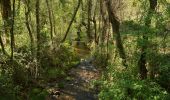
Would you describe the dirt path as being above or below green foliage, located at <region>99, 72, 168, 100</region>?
below

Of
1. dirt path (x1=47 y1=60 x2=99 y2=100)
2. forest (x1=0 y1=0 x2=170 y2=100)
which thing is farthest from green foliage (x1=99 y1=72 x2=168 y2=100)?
dirt path (x1=47 y1=60 x2=99 y2=100)

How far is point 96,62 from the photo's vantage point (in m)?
28.8

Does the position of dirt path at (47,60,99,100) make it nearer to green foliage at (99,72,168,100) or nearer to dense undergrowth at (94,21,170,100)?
dense undergrowth at (94,21,170,100)

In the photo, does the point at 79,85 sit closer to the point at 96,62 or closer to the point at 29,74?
the point at 29,74

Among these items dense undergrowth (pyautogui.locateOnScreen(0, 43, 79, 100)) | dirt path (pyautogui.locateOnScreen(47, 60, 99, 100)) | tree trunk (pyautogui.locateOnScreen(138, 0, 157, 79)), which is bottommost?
dirt path (pyautogui.locateOnScreen(47, 60, 99, 100))

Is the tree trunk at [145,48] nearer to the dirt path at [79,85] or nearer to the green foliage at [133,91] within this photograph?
the green foliage at [133,91]

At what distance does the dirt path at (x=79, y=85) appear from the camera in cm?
2086

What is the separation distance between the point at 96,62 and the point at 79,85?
18.5 feet

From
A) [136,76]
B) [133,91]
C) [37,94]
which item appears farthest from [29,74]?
[133,91]

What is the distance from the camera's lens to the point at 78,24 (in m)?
47.1

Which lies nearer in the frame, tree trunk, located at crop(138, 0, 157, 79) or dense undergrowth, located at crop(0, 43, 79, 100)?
tree trunk, located at crop(138, 0, 157, 79)

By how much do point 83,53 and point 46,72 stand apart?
13.7 metres

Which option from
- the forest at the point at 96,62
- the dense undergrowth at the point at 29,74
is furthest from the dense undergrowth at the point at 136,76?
the dense undergrowth at the point at 29,74

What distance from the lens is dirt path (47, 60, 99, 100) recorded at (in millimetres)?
20859
